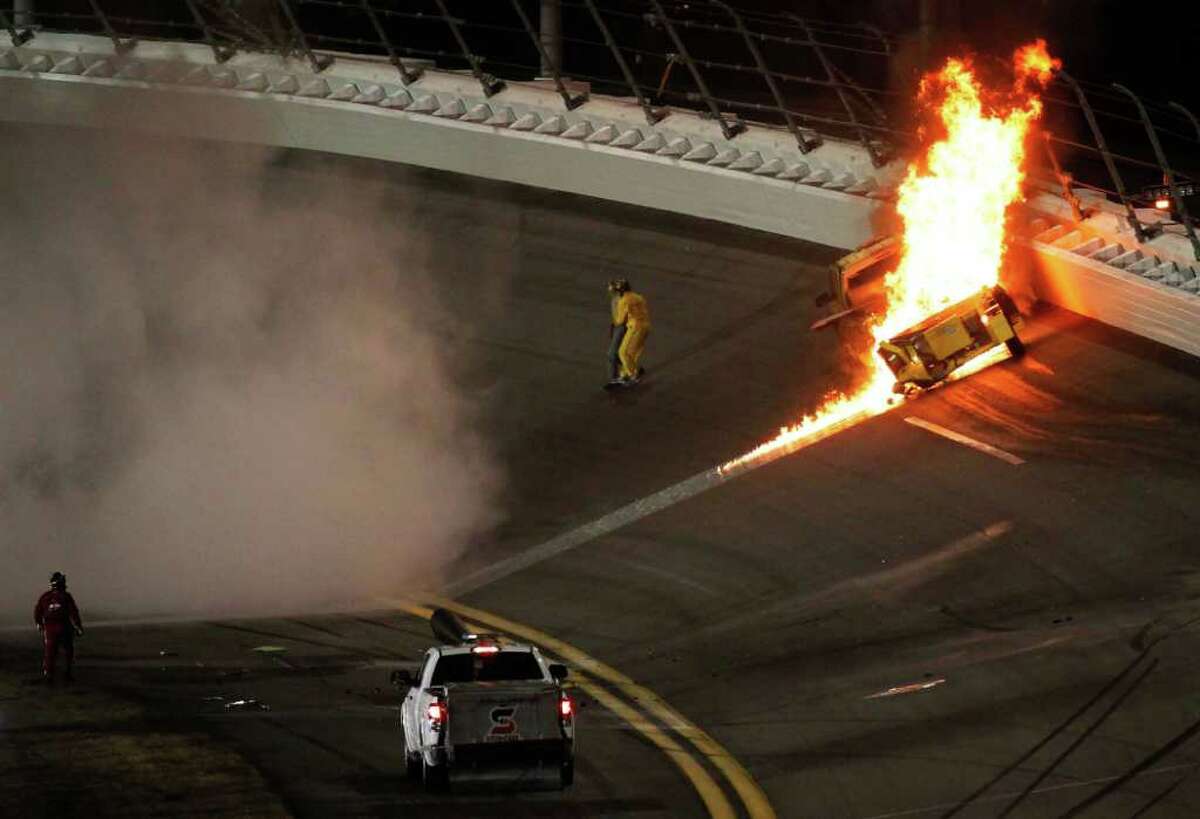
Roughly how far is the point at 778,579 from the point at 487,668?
5.86 m

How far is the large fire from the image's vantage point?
85.4ft

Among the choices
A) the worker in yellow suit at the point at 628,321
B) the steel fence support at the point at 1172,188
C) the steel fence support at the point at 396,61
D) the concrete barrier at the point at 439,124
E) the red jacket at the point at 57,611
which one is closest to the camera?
the red jacket at the point at 57,611

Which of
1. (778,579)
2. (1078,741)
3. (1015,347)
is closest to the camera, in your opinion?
(1078,741)

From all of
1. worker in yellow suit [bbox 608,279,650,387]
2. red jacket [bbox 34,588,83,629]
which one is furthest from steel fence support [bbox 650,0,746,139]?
red jacket [bbox 34,588,83,629]

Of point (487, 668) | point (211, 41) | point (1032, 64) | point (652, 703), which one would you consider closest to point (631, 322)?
A: point (1032, 64)

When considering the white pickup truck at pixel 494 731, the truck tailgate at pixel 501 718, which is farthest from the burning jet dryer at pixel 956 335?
the truck tailgate at pixel 501 718

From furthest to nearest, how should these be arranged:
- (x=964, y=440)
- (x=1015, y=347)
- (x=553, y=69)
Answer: (x=553, y=69)
(x=1015, y=347)
(x=964, y=440)

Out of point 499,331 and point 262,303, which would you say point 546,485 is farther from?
point 262,303

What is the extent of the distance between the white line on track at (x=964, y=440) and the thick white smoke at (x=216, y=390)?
505cm

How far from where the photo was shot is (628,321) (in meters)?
26.1

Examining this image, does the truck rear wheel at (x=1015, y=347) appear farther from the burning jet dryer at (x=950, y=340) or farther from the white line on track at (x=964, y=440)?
the white line on track at (x=964, y=440)

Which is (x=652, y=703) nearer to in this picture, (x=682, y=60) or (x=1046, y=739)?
(x=1046, y=739)

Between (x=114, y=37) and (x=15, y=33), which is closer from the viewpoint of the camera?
(x=114, y=37)

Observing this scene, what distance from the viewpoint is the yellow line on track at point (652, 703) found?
1445 cm
